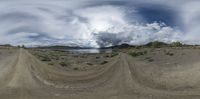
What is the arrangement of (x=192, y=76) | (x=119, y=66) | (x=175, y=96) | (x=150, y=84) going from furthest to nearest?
(x=119, y=66)
(x=192, y=76)
(x=150, y=84)
(x=175, y=96)

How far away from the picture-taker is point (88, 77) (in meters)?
35.6

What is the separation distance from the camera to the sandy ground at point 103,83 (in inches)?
1115

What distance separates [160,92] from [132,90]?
1777mm

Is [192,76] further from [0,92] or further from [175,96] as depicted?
[0,92]

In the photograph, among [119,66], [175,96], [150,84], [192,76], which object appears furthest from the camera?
[119,66]

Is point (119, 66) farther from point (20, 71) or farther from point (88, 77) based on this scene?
point (20, 71)

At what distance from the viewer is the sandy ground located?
28.3 m

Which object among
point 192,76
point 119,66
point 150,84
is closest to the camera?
point 150,84

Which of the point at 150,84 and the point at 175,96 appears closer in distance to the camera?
the point at 175,96

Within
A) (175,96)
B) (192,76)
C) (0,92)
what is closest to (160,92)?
(175,96)

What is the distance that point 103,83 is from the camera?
32.1 meters

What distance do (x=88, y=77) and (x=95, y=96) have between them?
7.77 meters

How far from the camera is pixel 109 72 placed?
37062mm

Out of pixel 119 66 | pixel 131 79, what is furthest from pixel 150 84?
pixel 119 66
